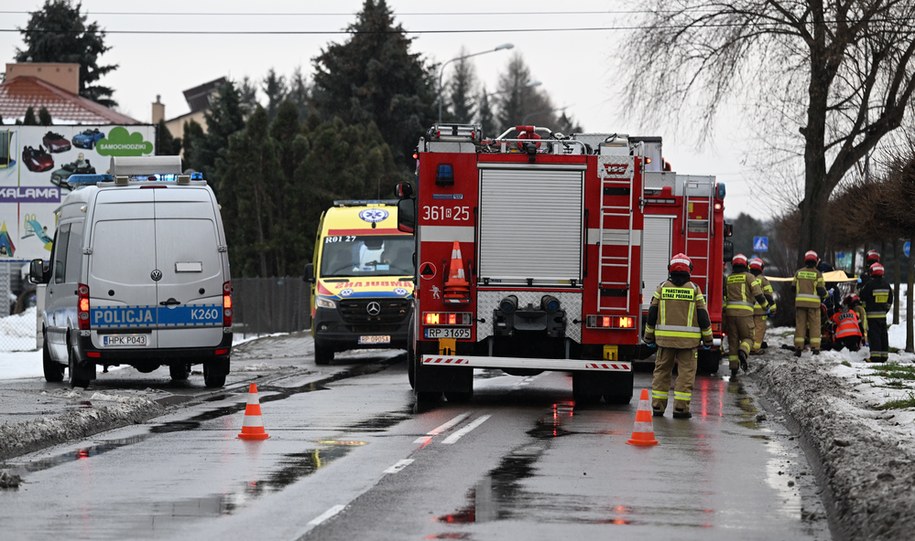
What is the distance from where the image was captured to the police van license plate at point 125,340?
19.1m

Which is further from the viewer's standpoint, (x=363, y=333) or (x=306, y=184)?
(x=306, y=184)

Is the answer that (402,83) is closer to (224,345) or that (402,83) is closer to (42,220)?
(42,220)

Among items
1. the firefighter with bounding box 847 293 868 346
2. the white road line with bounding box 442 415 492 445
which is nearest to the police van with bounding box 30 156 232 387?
the white road line with bounding box 442 415 492 445

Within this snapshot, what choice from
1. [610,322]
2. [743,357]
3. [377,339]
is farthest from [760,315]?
[610,322]

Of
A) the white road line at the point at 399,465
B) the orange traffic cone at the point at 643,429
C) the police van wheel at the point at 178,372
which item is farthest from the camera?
the police van wheel at the point at 178,372

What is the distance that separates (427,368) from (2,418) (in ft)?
15.2

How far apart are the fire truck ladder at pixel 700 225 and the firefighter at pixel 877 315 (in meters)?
4.28

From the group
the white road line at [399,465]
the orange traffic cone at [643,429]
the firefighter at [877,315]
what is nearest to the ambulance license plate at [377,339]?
the firefighter at [877,315]

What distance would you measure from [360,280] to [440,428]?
11.8 m

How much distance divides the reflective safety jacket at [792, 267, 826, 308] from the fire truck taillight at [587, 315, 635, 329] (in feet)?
37.5

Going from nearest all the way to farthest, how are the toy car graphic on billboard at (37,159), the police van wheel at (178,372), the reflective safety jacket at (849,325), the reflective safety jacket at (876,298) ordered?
the police van wheel at (178,372) < the reflective safety jacket at (876,298) < the reflective safety jacket at (849,325) < the toy car graphic on billboard at (37,159)

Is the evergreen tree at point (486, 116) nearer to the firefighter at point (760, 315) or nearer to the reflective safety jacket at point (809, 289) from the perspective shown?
the firefighter at point (760, 315)

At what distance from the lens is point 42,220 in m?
45.1

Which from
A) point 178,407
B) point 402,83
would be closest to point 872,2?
point 178,407
